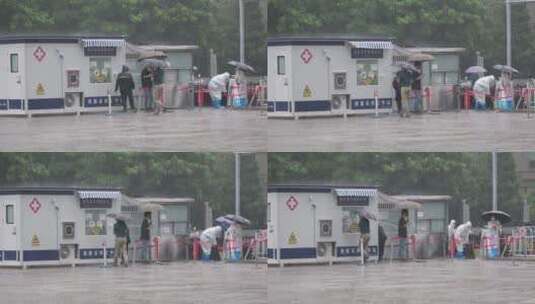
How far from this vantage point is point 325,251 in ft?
73.0

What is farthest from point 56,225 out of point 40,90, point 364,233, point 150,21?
point 364,233

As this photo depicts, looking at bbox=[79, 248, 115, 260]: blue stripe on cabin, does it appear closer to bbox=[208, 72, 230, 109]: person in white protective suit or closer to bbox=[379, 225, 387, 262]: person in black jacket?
bbox=[208, 72, 230, 109]: person in white protective suit

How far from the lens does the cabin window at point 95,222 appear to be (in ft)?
73.2

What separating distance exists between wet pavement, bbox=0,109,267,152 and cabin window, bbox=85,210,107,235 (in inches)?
40.8

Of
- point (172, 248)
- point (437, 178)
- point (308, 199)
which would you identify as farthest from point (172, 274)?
point (437, 178)

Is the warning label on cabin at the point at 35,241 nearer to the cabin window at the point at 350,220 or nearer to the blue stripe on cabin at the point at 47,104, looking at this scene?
the blue stripe on cabin at the point at 47,104

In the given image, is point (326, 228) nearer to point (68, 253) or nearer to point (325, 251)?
point (325, 251)

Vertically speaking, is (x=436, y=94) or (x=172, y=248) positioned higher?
(x=436, y=94)

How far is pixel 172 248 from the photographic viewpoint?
22375 mm

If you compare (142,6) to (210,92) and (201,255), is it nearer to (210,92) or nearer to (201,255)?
(210,92)

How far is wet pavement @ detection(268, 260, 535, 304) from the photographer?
68.4ft

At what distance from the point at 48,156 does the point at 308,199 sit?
280 centimetres

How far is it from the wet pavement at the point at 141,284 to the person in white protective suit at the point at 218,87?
1.82 metres

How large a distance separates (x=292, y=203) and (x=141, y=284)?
182 cm
